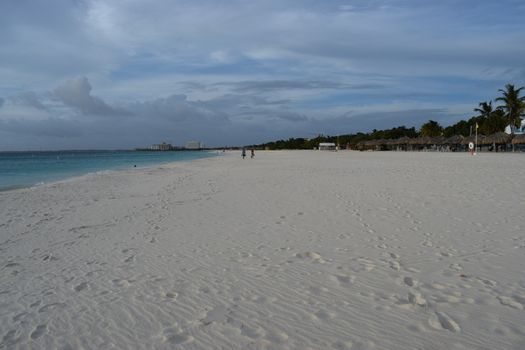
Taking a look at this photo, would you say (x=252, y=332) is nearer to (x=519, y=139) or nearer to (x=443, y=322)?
(x=443, y=322)

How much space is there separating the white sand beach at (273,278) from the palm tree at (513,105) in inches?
2001

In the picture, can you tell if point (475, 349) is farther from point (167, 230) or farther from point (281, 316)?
point (167, 230)

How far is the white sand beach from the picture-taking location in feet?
10.4

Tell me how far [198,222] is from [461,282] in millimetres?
5079

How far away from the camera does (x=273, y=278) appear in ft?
14.5

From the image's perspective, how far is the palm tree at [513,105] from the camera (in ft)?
163

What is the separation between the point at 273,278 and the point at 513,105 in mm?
57962

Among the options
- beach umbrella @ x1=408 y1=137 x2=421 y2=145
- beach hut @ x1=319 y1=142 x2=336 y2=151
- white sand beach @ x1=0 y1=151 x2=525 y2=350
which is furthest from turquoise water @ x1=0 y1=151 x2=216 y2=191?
beach hut @ x1=319 y1=142 x2=336 y2=151

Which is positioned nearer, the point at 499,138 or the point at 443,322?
the point at 443,322

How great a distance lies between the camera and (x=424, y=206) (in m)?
8.51

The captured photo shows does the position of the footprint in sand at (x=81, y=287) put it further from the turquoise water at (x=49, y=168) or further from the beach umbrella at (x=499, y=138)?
the beach umbrella at (x=499, y=138)

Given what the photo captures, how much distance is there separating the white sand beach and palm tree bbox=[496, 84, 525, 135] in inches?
2001

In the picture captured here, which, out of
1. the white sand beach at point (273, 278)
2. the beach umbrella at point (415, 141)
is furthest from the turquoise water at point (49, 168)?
the beach umbrella at point (415, 141)

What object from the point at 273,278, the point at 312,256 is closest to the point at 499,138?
the point at 312,256
